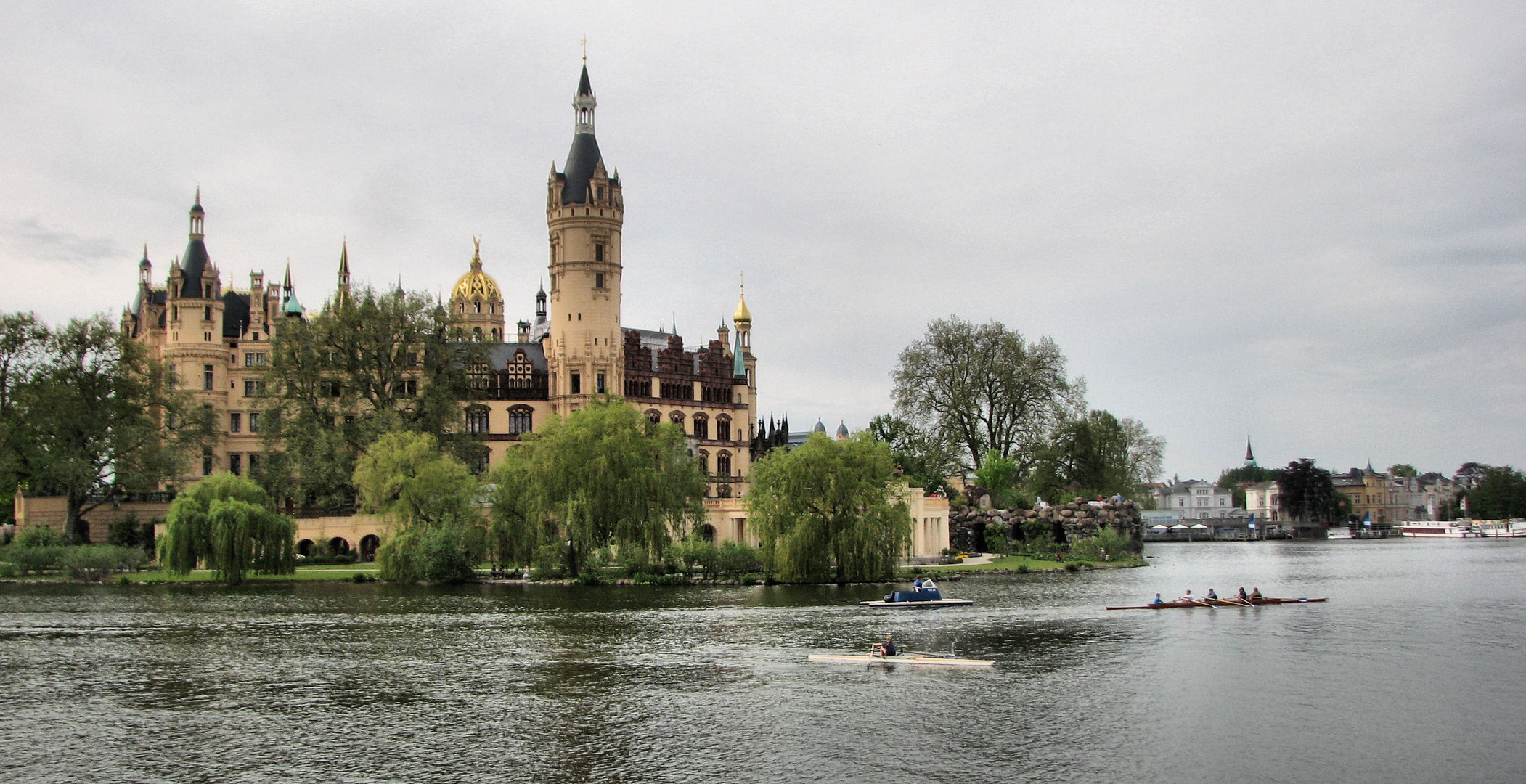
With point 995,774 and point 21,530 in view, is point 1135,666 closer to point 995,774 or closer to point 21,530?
point 995,774

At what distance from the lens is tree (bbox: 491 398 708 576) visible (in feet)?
227

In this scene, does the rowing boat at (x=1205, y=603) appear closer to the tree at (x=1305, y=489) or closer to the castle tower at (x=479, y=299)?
the castle tower at (x=479, y=299)

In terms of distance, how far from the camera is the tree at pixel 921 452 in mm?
105000

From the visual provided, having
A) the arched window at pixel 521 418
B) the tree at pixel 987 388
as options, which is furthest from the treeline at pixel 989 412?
the arched window at pixel 521 418

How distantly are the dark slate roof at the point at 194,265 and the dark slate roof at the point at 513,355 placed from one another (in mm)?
24414

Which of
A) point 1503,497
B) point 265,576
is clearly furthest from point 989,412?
point 1503,497

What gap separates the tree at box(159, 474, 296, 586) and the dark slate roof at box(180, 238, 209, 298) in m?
38.6

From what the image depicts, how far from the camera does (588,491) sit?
68.9 m

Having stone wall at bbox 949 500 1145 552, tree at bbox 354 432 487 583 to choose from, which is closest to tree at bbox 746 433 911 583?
tree at bbox 354 432 487 583

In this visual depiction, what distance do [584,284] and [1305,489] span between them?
114m

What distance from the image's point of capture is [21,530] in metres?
87.1

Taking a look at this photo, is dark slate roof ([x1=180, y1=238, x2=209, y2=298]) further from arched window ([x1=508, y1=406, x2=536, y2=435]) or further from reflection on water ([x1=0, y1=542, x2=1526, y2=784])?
reflection on water ([x1=0, y1=542, x2=1526, y2=784])

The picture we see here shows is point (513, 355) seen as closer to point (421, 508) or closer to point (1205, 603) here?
point (421, 508)

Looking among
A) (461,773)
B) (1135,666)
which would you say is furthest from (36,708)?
(1135,666)
